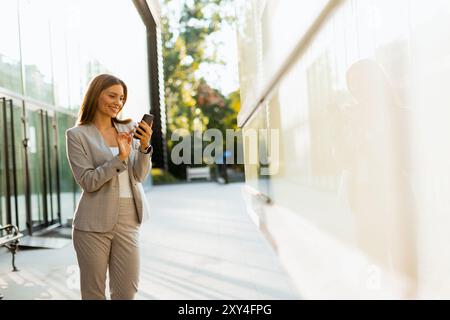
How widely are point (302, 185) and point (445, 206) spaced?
4978 mm

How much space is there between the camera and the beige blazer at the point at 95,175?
4.96 ft

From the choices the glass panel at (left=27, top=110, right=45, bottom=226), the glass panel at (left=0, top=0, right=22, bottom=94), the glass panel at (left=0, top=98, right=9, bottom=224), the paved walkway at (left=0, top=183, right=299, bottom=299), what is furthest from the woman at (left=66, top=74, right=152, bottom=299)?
→ the glass panel at (left=27, top=110, right=45, bottom=226)

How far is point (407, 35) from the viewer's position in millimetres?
1890

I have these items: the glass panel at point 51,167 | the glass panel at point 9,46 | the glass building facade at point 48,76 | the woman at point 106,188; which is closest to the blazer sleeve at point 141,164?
the woman at point 106,188

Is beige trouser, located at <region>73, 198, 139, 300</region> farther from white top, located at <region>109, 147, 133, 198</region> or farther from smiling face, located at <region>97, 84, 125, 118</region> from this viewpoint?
smiling face, located at <region>97, 84, 125, 118</region>

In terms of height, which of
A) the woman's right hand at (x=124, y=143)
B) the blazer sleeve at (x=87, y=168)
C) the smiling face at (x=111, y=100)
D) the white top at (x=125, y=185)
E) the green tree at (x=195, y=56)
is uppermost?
the green tree at (x=195, y=56)

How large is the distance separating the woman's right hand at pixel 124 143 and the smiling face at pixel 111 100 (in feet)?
0.32

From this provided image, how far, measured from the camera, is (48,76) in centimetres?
567

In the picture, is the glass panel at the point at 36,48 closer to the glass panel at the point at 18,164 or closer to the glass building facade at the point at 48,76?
the glass building facade at the point at 48,76

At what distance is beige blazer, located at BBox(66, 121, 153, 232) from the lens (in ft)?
4.96

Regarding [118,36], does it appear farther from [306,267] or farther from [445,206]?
[445,206]

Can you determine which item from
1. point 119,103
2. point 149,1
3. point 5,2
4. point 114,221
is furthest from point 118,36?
point 114,221

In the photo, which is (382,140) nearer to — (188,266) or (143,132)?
(143,132)

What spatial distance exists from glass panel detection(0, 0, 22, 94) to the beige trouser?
11.2 feet
